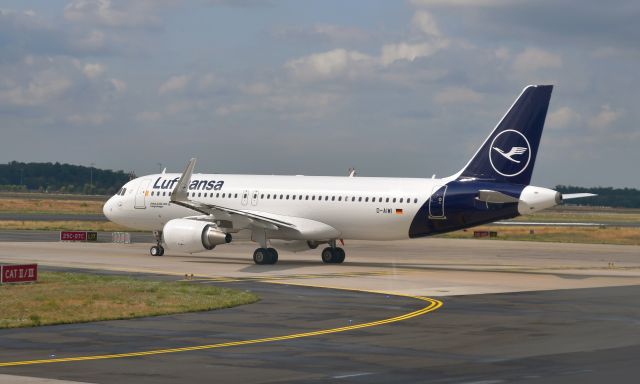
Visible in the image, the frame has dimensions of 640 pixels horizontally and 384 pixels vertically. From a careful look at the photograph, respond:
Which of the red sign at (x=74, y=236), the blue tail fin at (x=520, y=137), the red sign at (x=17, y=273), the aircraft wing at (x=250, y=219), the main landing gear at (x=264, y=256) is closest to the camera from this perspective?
the red sign at (x=17, y=273)

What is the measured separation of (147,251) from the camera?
61.7 meters

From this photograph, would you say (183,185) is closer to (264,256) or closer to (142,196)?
(264,256)

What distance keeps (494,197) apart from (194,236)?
47.2 feet

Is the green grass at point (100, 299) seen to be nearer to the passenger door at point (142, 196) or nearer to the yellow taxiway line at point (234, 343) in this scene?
the yellow taxiway line at point (234, 343)

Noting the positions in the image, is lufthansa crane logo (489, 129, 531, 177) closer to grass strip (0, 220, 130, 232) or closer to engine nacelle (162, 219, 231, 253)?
engine nacelle (162, 219, 231, 253)

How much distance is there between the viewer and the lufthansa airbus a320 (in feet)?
155

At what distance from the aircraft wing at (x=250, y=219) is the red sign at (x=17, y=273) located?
37.7ft

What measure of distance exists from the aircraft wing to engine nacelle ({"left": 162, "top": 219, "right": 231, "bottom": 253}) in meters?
0.83

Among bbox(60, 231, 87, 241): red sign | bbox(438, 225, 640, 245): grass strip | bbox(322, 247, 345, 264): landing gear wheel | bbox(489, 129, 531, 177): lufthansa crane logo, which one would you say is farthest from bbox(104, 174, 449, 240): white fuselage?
bbox(438, 225, 640, 245): grass strip

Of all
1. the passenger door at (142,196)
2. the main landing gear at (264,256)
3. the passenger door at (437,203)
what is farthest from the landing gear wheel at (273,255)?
the passenger door at (142,196)

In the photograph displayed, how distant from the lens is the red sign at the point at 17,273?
119 ft

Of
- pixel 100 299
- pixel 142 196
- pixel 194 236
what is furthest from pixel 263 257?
pixel 100 299

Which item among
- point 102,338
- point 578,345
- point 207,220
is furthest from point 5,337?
point 207,220

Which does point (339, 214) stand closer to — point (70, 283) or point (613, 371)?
point (70, 283)
